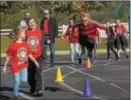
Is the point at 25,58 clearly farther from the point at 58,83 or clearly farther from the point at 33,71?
the point at 58,83

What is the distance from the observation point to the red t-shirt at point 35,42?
11634mm

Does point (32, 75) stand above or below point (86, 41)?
below

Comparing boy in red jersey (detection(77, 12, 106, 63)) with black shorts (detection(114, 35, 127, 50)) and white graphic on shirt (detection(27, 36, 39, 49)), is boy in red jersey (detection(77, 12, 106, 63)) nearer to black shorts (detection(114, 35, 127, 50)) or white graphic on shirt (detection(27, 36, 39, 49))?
white graphic on shirt (detection(27, 36, 39, 49))

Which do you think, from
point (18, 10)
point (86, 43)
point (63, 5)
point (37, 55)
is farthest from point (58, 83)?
point (63, 5)

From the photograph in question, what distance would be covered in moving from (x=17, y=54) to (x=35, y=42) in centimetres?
75

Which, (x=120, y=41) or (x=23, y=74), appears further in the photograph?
(x=120, y=41)

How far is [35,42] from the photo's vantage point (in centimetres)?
1166

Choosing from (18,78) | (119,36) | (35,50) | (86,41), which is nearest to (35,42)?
(35,50)

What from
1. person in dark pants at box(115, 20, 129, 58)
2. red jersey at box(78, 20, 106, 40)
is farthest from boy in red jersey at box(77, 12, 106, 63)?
person in dark pants at box(115, 20, 129, 58)

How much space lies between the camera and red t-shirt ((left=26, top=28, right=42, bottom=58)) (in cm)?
1163

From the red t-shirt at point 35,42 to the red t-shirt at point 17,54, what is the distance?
20.1 inches

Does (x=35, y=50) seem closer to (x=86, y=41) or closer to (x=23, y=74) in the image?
(x=23, y=74)

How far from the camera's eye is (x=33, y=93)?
1184cm

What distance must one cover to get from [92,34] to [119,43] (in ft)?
28.8
